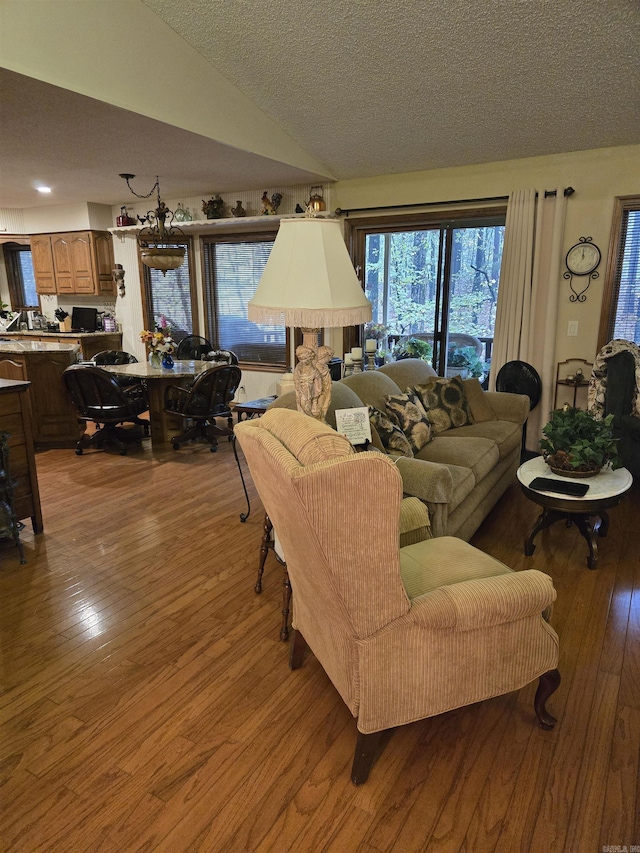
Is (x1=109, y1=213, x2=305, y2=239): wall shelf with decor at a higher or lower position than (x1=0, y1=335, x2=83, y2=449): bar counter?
higher

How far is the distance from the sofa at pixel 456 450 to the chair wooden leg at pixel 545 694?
93 cm

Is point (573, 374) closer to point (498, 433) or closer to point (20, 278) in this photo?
point (498, 433)

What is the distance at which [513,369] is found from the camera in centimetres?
491

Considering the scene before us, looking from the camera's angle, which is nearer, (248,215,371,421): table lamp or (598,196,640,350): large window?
(248,215,371,421): table lamp

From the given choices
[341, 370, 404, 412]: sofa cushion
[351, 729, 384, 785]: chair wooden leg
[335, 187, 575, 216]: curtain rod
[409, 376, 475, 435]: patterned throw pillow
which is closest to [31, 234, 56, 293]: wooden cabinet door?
[335, 187, 575, 216]: curtain rod

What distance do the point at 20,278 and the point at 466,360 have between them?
7122mm

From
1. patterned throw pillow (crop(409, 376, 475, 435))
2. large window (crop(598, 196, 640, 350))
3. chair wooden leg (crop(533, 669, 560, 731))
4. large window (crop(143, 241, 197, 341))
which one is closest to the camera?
chair wooden leg (crop(533, 669, 560, 731))

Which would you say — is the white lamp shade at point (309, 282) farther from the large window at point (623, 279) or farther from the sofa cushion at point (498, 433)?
the large window at point (623, 279)

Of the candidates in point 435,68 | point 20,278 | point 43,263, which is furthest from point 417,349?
point 20,278

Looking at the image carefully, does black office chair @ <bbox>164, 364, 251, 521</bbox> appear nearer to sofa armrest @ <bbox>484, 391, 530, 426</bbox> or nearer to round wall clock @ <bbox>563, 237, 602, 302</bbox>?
sofa armrest @ <bbox>484, 391, 530, 426</bbox>

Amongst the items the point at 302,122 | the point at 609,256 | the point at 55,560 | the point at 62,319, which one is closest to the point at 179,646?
the point at 55,560

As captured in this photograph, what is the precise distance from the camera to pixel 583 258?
4.62 metres

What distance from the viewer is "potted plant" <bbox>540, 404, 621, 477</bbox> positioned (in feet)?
9.91

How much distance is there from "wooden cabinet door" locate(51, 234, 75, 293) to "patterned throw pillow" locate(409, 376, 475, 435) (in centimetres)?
589
